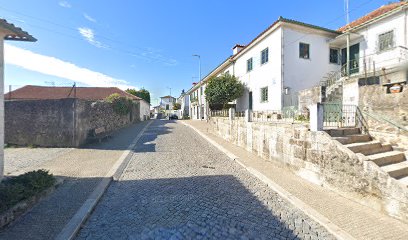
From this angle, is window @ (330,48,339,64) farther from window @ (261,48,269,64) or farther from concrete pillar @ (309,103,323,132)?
concrete pillar @ (309,103,323,132)

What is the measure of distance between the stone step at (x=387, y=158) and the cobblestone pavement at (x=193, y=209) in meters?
2.70

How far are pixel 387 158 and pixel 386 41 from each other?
1047 cm

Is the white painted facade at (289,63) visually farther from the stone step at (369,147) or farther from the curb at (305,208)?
the curb at (305,208)

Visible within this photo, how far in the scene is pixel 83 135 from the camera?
1102 centimetres

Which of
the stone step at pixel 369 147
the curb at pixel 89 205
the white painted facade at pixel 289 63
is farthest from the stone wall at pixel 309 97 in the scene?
the curb at pixel 89 205

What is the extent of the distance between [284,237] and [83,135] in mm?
10907

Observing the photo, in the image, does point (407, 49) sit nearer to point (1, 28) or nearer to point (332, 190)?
point (332, 190)

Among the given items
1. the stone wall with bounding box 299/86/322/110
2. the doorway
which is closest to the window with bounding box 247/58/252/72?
the stone wall with bounding box 299/86/322/110

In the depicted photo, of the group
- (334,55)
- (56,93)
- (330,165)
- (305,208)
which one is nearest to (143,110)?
(56,93)

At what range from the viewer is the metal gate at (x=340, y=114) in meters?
6.93

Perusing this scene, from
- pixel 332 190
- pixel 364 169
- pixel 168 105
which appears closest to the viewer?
pixel 364 169

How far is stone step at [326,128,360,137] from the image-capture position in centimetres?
615

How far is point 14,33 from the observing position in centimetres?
495

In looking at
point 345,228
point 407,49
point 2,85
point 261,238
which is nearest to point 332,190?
point 345,228
